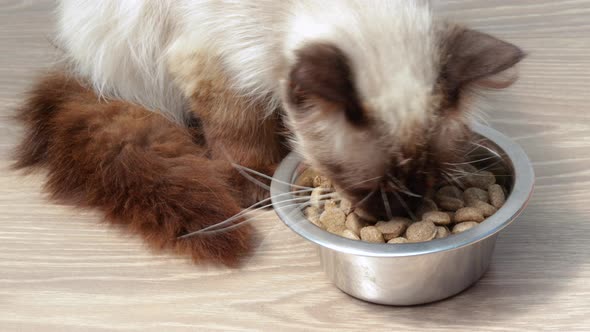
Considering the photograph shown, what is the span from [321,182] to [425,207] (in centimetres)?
21

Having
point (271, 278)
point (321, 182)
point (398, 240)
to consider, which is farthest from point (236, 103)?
point (398, 240)

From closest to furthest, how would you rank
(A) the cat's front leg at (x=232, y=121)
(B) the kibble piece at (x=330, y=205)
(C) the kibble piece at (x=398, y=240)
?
(C) the kibble piece at (x=398, y=240) → (B) the kibble piece at (x=330, y=205) → (A) the cat's front leg at (x=232, y=121)

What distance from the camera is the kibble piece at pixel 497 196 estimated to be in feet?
4.33

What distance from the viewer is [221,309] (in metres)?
1.31

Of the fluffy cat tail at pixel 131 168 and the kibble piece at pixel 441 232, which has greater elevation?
the kibble piece at pixel 441 232

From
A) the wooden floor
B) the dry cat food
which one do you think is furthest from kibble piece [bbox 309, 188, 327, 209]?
the wooden floor

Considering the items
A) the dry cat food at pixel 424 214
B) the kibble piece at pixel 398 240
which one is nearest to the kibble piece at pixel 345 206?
the dry cat food at pixel 424 214

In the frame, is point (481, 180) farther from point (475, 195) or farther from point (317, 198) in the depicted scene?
point (317, 198)

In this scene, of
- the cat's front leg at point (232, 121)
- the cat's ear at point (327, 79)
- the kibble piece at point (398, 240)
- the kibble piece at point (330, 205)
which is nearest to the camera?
the cat's ear at point (327, 79)

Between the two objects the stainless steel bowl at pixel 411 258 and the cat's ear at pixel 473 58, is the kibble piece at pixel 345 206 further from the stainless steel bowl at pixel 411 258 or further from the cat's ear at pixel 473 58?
the cat's ear at pixel 473 58

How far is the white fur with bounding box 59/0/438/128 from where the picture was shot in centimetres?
118

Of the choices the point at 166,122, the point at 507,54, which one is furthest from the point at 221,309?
the point at 507,54

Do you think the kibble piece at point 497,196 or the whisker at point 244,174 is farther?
Result: the whisker at point 244,174

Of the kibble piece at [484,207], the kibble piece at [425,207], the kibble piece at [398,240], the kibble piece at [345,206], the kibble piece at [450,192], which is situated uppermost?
the kibble piece at [484,207]
